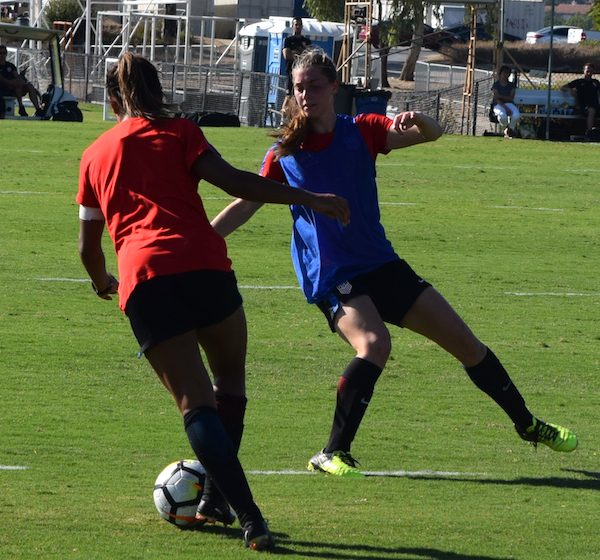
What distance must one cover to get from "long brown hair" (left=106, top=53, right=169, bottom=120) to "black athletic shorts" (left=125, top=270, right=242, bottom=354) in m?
0.63

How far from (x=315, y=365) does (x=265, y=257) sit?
4065 mm

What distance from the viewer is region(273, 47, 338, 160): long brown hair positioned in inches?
204

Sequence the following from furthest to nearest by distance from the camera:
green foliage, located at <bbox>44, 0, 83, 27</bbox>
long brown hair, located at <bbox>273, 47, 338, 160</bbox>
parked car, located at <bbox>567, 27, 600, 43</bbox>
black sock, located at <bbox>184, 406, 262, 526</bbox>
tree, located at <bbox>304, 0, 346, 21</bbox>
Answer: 1. parked car, located at <bbox>567, 27, 600, 43</bbox>
2. green foliage, located at <bbox>44, 0, 83, 27</bbox>
3. tree, located at <bbox>304, 0, 346, 21</bbox>
4. long brown hair, located at <bbox>273, 47, 338, 160</bbox>
5. black sock, located at <bbox>184, 406, 262, 526</bbox>

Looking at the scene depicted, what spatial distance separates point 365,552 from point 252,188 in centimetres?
144

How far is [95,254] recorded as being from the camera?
441 cm

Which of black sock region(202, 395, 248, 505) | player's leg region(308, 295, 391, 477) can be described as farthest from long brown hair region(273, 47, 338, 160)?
black sock region(202, 395, 248, 505)

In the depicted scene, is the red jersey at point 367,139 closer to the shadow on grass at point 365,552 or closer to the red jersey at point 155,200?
the red jersey at point 155,200

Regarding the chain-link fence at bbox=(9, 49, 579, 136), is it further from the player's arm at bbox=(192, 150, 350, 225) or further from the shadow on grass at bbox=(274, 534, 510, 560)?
the shadow on grass at bbox=(274, 534, 510, 560)

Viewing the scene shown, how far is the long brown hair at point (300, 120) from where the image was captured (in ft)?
17.0

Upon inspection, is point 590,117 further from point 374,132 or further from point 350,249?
point 350,249

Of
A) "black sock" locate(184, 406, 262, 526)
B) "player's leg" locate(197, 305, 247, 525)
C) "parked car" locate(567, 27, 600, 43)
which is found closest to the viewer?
"black sock" locate(184, 406, 262, 526)

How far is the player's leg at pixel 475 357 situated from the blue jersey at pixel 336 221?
0.31 metres

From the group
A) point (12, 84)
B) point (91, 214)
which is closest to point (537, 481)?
point (91, 214)

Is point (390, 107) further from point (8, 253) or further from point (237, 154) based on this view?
point (8, 253)
